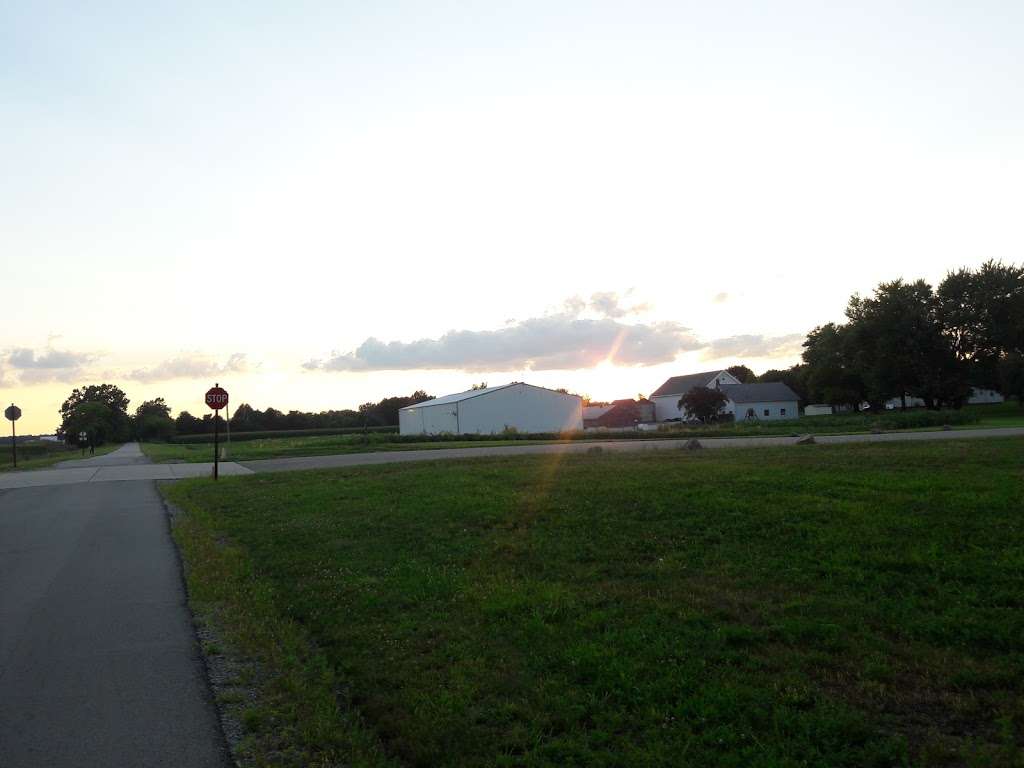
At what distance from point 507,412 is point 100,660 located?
57781 millimetres

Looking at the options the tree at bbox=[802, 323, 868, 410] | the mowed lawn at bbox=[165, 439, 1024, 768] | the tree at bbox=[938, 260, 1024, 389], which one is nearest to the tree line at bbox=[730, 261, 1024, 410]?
the tree at bbox=[938, 260, 1024, 389]

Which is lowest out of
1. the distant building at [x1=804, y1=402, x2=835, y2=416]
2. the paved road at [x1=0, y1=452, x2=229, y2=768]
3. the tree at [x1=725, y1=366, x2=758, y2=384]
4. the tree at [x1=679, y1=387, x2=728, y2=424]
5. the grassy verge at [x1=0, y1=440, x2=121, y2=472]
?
the paved road at [x1=0, y1=452, x2=229, y2=768]

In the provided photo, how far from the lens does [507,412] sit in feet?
210

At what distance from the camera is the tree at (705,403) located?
238 feet

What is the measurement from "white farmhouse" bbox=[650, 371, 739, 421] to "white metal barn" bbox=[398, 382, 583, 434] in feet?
107

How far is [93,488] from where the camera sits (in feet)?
74.3

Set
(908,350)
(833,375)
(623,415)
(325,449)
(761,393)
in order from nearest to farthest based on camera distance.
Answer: (325,449)
(908,350)
(833,375)
(761,393)
(623,415)

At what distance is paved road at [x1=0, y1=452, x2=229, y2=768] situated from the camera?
458cm

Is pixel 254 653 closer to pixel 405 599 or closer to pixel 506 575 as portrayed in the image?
pixel 405 599

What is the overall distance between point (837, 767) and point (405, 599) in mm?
→ 4486

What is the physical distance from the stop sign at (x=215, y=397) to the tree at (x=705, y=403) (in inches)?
2226

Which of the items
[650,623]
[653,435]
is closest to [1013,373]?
[653,435]

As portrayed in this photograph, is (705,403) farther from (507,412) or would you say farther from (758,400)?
(507,412)

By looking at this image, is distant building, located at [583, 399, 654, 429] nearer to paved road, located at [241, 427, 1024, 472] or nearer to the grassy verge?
the grassy verge
